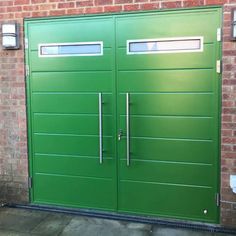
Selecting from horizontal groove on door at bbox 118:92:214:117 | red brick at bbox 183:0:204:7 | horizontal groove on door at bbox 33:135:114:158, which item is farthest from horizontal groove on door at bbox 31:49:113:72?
red brick at bbox 183:0:204:7

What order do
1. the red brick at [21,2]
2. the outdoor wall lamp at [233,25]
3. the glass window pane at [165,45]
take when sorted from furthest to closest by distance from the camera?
A: the red brick at [21,2]
the glass window pane at [165,45]
the outdoor wall lamp at [233,25]

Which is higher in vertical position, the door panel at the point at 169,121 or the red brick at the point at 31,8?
the red brick at the point at 31,8

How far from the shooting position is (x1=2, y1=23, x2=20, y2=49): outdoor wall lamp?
13.1 feet

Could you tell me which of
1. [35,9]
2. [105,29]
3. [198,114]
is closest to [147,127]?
[198,114]

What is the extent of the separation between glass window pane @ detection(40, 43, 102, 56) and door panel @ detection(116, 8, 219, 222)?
11.3 inches

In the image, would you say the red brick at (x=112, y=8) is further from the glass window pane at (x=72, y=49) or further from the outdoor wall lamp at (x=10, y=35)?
the outdoor wall lamp at (x=10, y=35)

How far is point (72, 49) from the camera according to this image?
12.9ft

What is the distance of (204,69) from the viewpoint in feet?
11.5

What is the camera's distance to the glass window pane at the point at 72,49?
3.84m

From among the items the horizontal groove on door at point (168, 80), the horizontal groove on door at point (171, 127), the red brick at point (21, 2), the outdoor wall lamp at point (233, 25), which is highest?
the red brick at point (21, 2)

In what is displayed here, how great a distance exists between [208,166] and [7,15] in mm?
2842

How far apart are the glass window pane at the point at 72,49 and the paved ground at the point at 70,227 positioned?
1837 mm

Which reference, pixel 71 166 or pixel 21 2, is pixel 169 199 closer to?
pixel 71 166

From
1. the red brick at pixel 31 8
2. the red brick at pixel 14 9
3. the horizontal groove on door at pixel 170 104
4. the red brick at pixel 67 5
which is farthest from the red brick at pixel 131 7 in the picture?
the red brick at pixel 14 9
